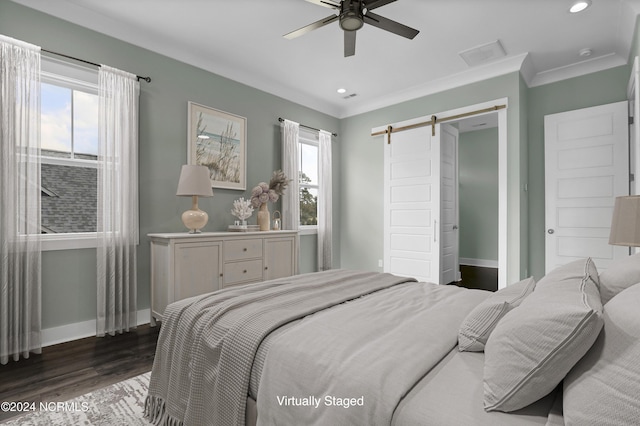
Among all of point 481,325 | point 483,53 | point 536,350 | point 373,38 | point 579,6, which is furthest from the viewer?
point 483,53

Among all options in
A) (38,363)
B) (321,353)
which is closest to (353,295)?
(321,353)

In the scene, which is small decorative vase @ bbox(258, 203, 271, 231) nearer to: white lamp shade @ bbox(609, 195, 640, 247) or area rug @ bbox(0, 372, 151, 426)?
area rug @ bbox(0, 372, 151, 426)

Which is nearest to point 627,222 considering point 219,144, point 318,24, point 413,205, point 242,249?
point 318,24

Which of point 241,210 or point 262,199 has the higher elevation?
point 262,199

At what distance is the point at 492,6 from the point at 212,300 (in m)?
3.29

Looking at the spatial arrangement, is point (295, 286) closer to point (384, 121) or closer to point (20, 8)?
point (20, 8)

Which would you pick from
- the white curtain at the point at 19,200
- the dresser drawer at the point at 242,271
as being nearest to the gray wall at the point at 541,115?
the dresser drawer at the point at 242,271

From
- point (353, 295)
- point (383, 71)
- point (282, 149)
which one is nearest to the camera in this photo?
point (353, 295)

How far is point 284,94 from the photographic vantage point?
4.70 metres

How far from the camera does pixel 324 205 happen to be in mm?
5184

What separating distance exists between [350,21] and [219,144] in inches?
85.4

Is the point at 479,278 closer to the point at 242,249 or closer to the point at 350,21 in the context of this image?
the point at 242,249

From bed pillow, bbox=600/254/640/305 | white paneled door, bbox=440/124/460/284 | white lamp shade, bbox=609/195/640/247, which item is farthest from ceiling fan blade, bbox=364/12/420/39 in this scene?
white paneled door, bbox=440/124/460/284

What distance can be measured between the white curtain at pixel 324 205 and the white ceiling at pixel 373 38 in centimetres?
101
